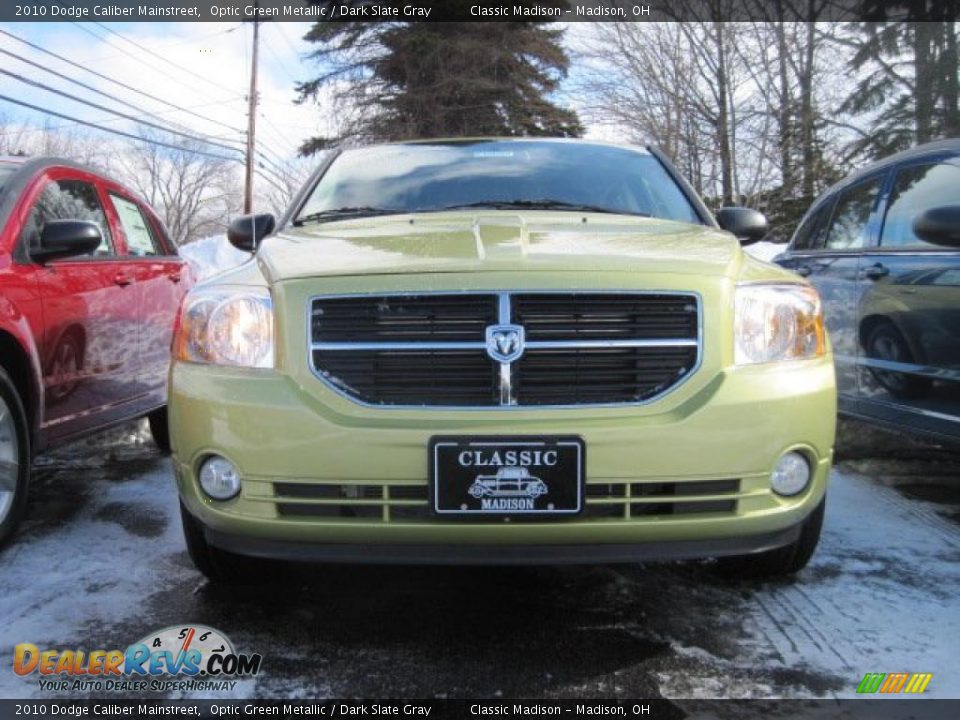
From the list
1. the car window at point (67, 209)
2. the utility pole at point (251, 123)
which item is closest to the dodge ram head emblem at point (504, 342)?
the car window at point (67, 209)

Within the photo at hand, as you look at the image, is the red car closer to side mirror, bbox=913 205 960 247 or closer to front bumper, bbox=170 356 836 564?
front bumper, bbox=170 356 836 564

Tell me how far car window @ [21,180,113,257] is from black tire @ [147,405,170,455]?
1102 mm

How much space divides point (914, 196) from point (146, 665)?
13.4ft

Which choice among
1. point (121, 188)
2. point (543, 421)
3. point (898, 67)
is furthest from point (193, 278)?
point (898, 67)

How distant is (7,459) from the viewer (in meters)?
3.23

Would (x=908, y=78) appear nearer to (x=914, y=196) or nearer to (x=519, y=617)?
(x=914, y=196)

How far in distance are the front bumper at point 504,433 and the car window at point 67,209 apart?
1.97 metres

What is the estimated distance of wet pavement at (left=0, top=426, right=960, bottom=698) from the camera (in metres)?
2.25

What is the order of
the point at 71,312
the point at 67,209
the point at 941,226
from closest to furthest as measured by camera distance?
the point at 941,226
the point at 71,312
the point at 67,209

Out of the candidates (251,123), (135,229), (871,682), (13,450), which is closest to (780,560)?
(871,682)

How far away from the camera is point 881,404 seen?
4.28 meters

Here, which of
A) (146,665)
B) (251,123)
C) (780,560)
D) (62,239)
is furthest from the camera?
(251,123)

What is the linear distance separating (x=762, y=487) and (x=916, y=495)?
7.56 ft

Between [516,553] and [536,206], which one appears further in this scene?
[536,206]
